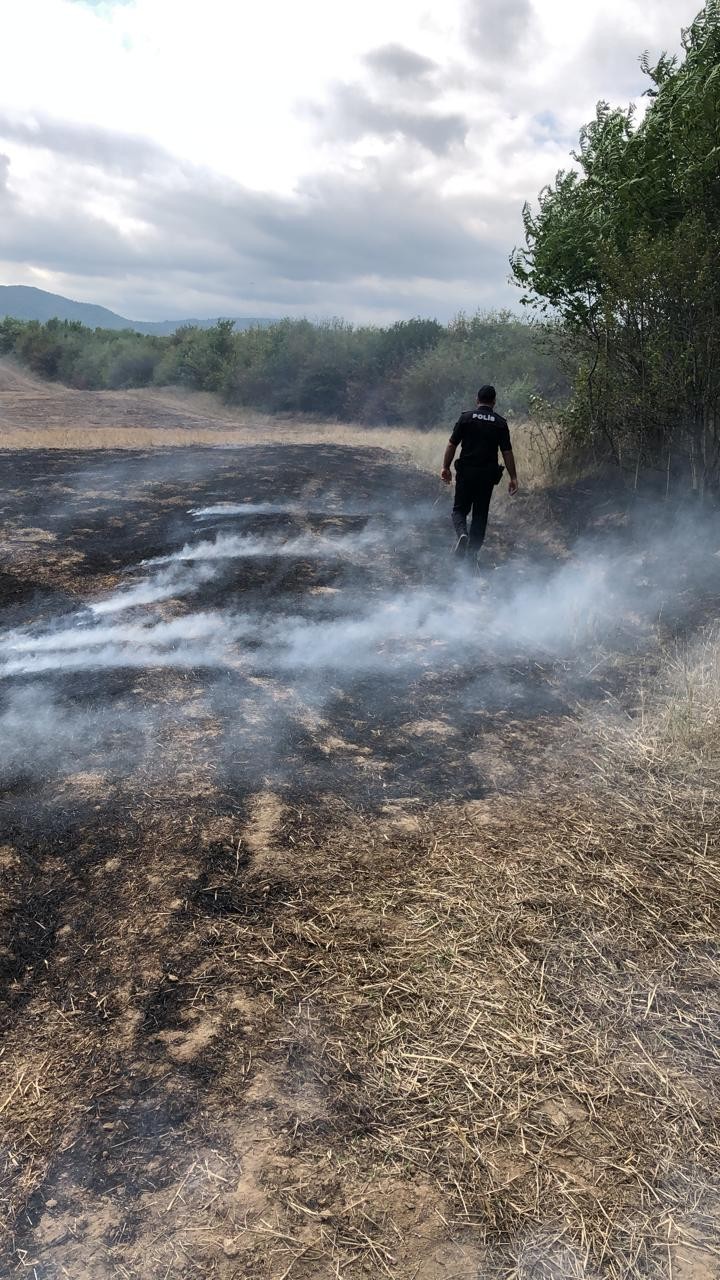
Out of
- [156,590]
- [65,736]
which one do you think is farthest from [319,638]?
[65,736]

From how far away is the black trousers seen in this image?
7461 mm

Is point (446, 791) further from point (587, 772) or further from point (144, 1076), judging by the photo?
point (144, 1076)

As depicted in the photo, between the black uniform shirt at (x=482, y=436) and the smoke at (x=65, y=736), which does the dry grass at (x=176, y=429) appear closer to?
the black uniform shirt at (x=482, y=436)

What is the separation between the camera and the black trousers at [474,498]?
24.5 feet

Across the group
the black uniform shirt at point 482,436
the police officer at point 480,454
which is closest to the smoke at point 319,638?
the police officer at point 480,454

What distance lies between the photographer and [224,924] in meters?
2.88

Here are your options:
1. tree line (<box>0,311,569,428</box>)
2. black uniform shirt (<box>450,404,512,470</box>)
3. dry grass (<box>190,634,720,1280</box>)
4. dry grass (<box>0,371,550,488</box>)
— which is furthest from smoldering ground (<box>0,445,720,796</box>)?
tree line (<box>0,311,569,428</box>)

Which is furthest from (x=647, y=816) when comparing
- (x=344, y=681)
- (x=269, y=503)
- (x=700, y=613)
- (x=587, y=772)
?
(x=269, y=503)

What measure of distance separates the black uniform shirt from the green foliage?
240 cm

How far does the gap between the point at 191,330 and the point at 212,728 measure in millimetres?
41640

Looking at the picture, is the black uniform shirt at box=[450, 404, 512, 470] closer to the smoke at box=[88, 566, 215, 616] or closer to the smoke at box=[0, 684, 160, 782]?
the smoke at box=[88, 566, 215, 616]

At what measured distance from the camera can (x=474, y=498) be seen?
25.1ft

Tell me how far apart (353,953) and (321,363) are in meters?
34.7

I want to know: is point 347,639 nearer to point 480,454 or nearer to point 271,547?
point 480,454
